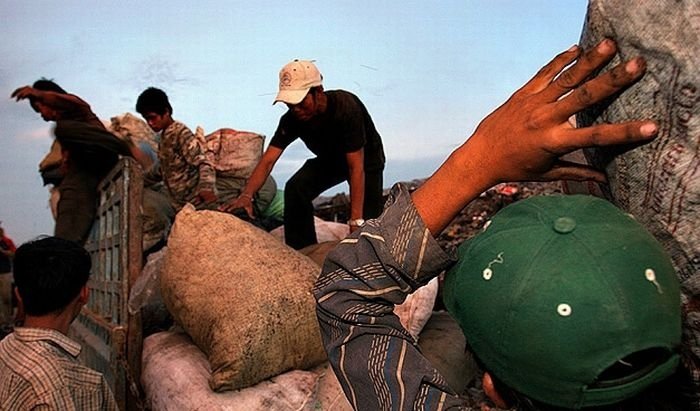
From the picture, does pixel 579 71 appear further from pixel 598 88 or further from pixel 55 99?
pixel 55 99

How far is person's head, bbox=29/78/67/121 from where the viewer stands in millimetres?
3969

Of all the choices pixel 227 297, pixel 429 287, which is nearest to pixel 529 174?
pixel 227 297

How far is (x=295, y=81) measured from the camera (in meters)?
3.55

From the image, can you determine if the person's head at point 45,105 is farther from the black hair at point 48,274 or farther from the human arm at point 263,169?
the black hair at point 48,274

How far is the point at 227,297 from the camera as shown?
2328 mm

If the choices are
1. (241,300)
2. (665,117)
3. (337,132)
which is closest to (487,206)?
(337,132)

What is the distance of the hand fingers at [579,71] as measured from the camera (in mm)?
837

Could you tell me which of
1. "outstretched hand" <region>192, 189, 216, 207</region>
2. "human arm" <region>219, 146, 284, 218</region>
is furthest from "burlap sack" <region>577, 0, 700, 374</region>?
"outstretched hand" <region>192, 189, 216, 207</region>

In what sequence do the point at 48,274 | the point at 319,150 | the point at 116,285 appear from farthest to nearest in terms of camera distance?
1. the point at 319,150
2. the point at 116,285
3. the point at 48,274

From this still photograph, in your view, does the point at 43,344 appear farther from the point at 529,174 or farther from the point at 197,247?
the point at 529,174

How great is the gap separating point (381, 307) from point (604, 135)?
0.36m

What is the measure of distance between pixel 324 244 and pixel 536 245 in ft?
8.81

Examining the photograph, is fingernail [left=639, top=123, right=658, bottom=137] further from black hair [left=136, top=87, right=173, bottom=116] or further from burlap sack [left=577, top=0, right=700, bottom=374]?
black hair [left=136, top=87, right=173, bottom=116]

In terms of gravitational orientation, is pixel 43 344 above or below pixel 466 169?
below
